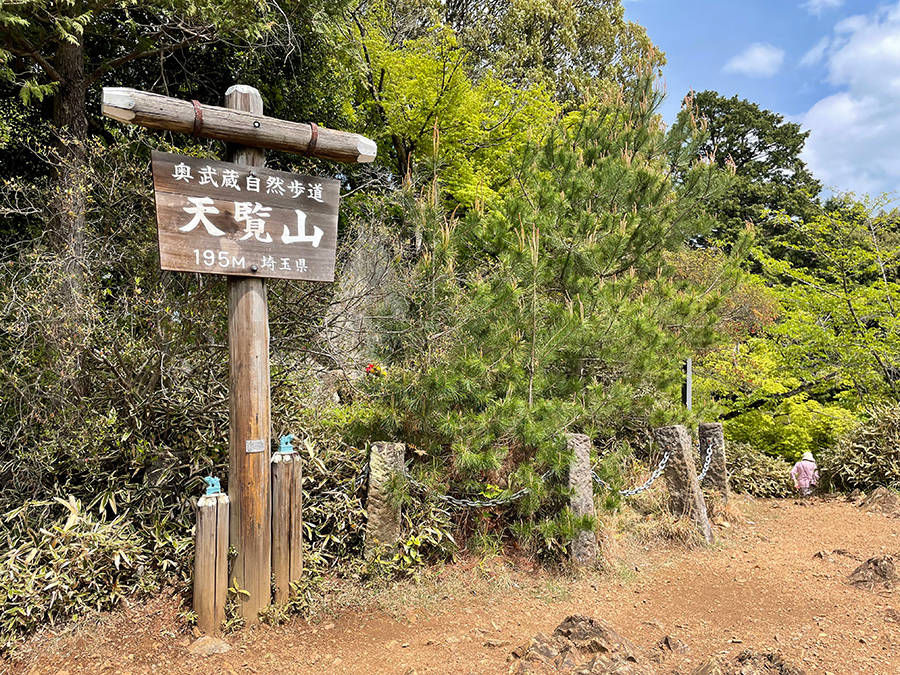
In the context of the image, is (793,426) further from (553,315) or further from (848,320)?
(553,315)

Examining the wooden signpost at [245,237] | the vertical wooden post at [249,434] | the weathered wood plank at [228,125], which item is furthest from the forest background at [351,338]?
the weathered wood plank at [228,125]

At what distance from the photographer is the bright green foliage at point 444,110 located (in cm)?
1066

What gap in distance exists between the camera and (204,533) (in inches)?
121

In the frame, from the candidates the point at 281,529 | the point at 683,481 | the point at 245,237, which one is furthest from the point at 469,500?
the point at 245,237

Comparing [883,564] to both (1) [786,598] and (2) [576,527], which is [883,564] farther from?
(2) [576,527]

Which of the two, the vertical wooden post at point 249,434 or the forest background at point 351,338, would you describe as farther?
the forest background at point 351,338

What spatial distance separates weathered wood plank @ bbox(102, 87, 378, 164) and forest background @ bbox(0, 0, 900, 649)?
0.87 metres

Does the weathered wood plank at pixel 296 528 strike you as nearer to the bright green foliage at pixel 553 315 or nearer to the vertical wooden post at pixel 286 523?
the vertical wooden post at pixel 286 523

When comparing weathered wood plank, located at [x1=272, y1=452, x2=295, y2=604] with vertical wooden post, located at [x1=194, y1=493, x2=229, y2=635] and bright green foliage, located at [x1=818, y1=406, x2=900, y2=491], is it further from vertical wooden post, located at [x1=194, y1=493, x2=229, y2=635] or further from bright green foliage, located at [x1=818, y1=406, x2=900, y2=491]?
bright green foliage, located at [x1=818, y1=406, x2=900, y2=491]

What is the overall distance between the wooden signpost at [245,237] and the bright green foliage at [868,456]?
7158mm

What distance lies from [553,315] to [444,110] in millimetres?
7441

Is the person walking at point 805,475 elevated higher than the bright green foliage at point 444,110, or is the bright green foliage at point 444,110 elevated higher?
the bright green foliage at point 444,110

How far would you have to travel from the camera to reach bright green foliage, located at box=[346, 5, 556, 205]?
10656 mm

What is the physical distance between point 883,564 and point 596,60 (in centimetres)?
1836
